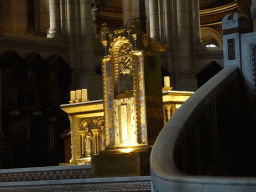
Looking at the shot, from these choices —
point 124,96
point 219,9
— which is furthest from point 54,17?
point 219,9

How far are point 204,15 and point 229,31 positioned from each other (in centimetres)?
2782

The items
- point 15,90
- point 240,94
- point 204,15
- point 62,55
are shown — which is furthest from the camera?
point 204,15

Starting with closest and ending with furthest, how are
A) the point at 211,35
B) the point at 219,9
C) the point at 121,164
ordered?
the point at 121,164
the point at 219,9
the point at 211,35

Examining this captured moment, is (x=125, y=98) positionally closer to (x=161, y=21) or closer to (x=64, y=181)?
(x=64, y=181)

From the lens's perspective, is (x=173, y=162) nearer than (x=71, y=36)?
Yes

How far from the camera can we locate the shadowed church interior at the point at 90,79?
8.78m

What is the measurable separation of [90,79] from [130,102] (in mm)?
9919

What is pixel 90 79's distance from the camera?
18656 mm

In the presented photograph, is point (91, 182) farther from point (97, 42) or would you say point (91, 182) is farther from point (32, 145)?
point (97, 42)

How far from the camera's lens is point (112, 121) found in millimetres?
9031

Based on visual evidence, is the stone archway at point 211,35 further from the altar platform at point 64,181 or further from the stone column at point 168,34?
the altar platform at point 64,181

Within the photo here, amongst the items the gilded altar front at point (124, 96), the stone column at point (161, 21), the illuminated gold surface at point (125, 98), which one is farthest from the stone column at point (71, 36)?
the gilded altar front at point (124, 96)

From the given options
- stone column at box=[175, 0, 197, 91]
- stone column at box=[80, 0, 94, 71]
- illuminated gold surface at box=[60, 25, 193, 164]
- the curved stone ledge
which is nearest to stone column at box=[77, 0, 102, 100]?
stone column at box=[80, 0, 94, 71]

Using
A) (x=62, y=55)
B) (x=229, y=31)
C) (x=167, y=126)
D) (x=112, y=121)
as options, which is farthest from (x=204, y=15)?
(x=167, y=126)
